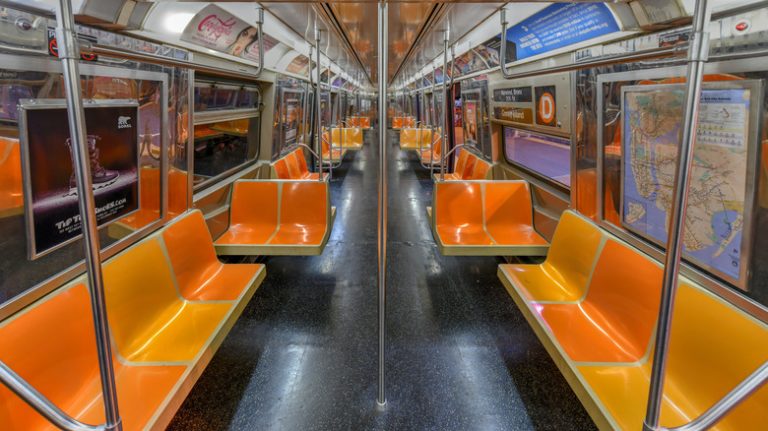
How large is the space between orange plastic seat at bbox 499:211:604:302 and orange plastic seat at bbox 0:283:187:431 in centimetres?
208

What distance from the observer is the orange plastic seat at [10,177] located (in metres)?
1.53

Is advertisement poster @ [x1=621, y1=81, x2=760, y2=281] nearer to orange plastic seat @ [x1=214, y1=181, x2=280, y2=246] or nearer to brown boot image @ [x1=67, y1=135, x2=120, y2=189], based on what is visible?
brown boot image @ [x1=67, y1=135, x2=120, y2=189]

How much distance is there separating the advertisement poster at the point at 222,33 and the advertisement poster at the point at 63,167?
110cm

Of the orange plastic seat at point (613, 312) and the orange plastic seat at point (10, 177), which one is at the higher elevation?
the orange plastic seat at point (10, 177)

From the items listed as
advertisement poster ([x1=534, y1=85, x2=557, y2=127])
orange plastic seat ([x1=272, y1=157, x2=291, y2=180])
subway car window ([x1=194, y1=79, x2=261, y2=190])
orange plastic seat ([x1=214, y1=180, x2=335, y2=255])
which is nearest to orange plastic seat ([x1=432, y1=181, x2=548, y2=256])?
advertisement poster ([x1=534, y1=85, x2=557, y2=127])

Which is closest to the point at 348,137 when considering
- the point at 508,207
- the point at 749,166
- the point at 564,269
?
the point at 508,207

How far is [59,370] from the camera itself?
165 centimetres

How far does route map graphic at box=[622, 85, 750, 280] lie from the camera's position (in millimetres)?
1590

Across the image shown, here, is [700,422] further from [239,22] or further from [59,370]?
[239,22]

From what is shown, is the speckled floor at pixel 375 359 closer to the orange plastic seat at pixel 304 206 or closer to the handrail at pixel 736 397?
the orange plastic seat at pixel 304 206

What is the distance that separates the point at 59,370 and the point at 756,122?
283 centimetres

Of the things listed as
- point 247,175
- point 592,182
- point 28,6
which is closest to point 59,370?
point 28,6

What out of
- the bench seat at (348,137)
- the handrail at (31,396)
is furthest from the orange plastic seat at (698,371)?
the bench seat at (348,137)

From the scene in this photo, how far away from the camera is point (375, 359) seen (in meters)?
2.68
